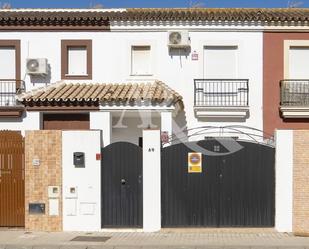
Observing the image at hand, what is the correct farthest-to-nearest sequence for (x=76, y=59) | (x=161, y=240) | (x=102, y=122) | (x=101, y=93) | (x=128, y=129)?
(x=76, y=59), (x=128, y=129), (x=101, y=93), (x=102, y=122), (x=161, y=240)

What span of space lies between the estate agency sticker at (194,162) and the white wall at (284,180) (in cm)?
181

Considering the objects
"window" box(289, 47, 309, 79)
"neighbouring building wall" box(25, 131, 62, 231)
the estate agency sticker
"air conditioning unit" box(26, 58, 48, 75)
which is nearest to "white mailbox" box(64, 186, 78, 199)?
"neighbouring building wall" box(25, 131, 62, 231)

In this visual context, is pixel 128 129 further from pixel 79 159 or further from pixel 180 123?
pixel 79 159

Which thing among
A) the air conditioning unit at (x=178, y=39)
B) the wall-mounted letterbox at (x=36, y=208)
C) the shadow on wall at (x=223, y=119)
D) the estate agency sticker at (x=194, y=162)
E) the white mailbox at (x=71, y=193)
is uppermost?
the air conditioning unit at (x=178, y=39)

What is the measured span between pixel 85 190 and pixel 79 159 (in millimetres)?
757

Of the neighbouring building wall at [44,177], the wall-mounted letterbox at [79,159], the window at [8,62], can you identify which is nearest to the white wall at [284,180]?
the wall-mounted letterbox at [79,159]

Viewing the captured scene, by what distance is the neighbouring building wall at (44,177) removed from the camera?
1262cm

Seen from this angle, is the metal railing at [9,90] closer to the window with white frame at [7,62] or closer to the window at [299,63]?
the window with white frame at [7,62]

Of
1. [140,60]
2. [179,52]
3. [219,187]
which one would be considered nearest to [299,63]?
[179,52]

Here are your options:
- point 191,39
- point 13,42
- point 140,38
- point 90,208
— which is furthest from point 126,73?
point 90,208

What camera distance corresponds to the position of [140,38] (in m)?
19.6

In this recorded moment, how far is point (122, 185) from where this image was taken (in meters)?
12.6

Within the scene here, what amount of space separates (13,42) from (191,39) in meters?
6.64

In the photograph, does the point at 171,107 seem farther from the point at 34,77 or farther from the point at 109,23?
the point at 34,77
